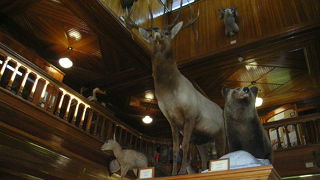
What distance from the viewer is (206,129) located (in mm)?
3227

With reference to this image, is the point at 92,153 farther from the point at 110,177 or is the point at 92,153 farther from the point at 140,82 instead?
the point at 140,82

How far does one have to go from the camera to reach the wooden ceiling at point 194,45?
23.0 feet

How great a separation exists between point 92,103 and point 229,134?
197 inches

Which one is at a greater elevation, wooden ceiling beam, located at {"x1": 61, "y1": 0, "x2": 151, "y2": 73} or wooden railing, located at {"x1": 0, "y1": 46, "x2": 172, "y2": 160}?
wooden ceiling beam, located at {"x1": 61, "y1": 0, "x2": 151, "y2": 73}

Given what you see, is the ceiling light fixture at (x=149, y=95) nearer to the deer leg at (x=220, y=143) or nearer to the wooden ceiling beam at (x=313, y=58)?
the wooden ceiling beam at (x=313, y=58)

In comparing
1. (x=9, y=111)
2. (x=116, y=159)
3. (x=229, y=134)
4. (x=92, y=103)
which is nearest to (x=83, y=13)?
(x=92, y=103)

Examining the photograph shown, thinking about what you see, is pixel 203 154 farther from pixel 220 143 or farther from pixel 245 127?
pixel 245 127

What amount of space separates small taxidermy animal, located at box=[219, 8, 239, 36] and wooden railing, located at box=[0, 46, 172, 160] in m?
3.50

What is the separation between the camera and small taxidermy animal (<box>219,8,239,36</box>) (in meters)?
7.64

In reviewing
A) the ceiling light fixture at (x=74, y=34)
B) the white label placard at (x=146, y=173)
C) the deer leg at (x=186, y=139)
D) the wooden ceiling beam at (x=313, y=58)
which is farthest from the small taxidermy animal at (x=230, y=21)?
the white label placard at (x=146, y=173)

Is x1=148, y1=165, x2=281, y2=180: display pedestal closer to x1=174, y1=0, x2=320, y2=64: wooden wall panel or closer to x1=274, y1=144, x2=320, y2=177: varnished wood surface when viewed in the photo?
x1=274, y1=144, x2=320, y2=177: varnished wood surface

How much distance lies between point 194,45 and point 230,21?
1.12 meters

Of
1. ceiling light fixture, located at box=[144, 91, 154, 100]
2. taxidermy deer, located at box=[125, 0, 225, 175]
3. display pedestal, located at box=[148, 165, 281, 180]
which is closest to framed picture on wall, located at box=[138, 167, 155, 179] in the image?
taxidermy deer, located at box=[125, 0, 225, 175]

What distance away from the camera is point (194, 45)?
8.24 m
